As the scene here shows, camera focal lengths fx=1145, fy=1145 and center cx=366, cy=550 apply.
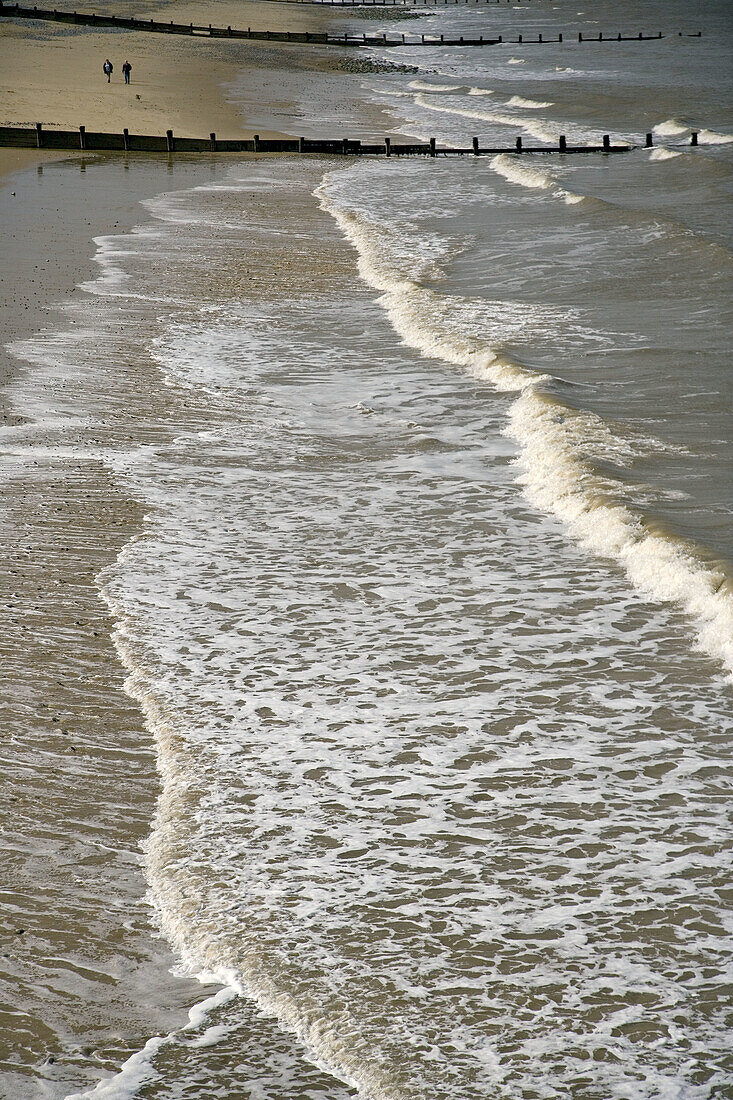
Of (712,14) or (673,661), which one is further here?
(712,14)

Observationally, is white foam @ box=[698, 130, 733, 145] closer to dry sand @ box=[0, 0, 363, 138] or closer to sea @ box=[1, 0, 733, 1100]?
dry sand @ box=[0, 0, 363, 138]

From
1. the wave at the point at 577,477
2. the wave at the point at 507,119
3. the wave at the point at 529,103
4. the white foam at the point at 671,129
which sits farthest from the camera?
the wave at the point at 529,103

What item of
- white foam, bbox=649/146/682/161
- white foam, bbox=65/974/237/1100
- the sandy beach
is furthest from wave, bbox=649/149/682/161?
white foam, bbox=65/974/237/1100

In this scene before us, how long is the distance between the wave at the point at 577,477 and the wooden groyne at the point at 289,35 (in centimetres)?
8022

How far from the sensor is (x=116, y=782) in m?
5.21

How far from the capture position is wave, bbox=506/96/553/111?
53125 mm

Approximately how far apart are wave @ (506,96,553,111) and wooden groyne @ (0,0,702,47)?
135ft

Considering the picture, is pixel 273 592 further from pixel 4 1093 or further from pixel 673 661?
pixel 4 1093

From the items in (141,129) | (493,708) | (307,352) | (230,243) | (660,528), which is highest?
(141,129)

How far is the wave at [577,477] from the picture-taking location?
22.9 ft

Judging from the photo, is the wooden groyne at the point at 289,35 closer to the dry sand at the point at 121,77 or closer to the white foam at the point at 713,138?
the dry sand at the point at 121,77

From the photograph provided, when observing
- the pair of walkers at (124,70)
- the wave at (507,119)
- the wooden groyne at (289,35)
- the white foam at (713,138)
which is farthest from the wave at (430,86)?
the white foam at (713,138)

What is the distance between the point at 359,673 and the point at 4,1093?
3021mm

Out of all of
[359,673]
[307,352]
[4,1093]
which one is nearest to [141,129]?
[307,352]
